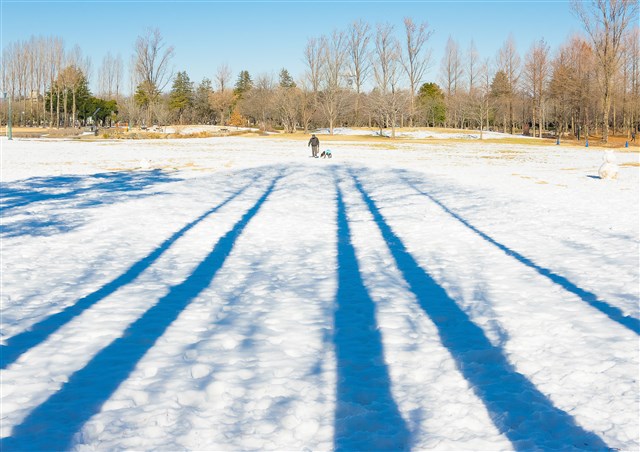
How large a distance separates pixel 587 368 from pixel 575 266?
347 centimetres

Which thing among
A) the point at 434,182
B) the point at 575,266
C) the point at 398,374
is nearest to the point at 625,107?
the point at 434,182

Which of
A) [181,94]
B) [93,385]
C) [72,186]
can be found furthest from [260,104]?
[93,385]

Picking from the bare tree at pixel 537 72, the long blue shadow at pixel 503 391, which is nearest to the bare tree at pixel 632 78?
the bare tree at pixel 537 72

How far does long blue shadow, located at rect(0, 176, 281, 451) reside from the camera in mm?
3398

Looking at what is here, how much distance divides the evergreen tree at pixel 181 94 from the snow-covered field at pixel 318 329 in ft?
271

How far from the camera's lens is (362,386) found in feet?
13.4

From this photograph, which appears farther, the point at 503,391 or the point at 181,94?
the point at 181,94

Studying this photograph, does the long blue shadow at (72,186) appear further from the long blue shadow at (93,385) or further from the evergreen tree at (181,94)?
the evergreen tree at (181,94)

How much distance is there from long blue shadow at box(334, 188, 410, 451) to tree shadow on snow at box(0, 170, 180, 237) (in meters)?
6.33

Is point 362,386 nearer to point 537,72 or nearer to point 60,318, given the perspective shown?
point 60,318

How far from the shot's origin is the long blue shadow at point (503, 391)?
3.41 meters

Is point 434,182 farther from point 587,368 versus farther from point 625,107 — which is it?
point 625,107

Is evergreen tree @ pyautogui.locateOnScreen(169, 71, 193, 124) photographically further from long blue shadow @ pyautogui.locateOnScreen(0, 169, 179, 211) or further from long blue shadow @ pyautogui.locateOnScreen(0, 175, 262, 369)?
long blue shadow @ pyautogui.locateOnScreen(0, 175, 262, 369)

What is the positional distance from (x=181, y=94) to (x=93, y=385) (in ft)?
318
